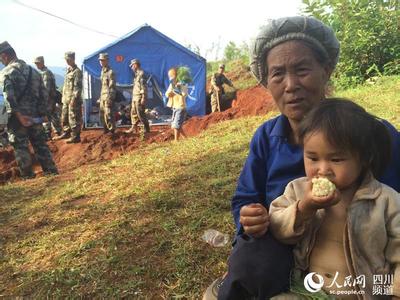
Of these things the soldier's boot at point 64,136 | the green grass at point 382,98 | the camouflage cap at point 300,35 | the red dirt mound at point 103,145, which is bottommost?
the red dirt mound at point 103,145

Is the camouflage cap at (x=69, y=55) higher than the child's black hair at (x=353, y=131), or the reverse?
the camouflage cap at (x=69, y=55)

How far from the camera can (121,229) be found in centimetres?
361

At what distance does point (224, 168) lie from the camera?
5023 mm

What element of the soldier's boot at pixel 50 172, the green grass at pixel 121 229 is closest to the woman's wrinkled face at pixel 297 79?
the green grass at pixel 121 229

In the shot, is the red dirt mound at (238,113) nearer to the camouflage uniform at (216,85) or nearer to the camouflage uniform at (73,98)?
the camouflage uniform at (216,85)

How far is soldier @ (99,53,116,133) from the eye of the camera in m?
10.2

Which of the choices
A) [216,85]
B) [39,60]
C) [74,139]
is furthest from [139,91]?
[216,85]

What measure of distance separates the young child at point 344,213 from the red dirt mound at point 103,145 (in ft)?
23.4

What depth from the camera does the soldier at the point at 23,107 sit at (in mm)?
6332

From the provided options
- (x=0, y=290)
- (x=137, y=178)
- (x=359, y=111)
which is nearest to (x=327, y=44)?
(x=359, y=111)

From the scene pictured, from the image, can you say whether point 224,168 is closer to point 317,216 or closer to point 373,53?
point 317,216

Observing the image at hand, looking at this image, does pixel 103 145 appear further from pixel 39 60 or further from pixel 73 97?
pixel 39 60

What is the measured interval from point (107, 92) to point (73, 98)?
0.88 meters

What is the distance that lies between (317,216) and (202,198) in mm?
2618
